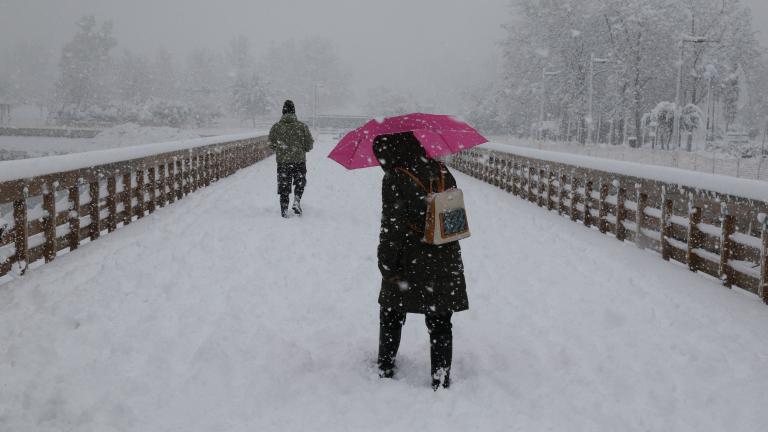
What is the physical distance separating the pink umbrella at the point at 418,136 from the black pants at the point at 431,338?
104 centimetres

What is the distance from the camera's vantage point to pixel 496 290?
23.5ft

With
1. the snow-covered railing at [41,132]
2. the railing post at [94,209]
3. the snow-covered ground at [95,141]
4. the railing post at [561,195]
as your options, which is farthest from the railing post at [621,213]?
the snow-covered railing at [41,132]

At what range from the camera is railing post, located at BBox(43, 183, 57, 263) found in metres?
7.95

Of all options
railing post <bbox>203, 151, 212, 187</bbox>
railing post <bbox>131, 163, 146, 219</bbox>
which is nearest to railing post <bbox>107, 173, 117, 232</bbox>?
railing post <bbox>131, 163, 146, 219</bbox>

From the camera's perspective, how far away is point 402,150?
4.00 meters

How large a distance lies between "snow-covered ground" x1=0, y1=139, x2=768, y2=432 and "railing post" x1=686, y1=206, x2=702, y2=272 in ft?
0.80

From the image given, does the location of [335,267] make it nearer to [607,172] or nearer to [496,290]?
[496,290]

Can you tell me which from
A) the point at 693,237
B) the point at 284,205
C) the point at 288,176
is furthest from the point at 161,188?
the point at 693,237

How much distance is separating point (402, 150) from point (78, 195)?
655cm

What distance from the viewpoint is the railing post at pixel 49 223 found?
26.1 feet

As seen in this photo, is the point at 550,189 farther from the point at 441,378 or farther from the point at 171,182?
the point at 441,378

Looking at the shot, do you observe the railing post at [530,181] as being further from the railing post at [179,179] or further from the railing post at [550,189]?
the railing post at [179,179]

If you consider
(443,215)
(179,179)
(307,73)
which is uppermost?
(307,73)

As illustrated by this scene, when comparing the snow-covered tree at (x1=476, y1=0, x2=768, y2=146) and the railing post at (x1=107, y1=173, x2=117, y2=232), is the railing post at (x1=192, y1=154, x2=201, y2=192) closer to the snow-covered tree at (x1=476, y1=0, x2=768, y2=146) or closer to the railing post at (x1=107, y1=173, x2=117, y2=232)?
the railing post at (x1=107, y1=173, x2=117, y2=232)
